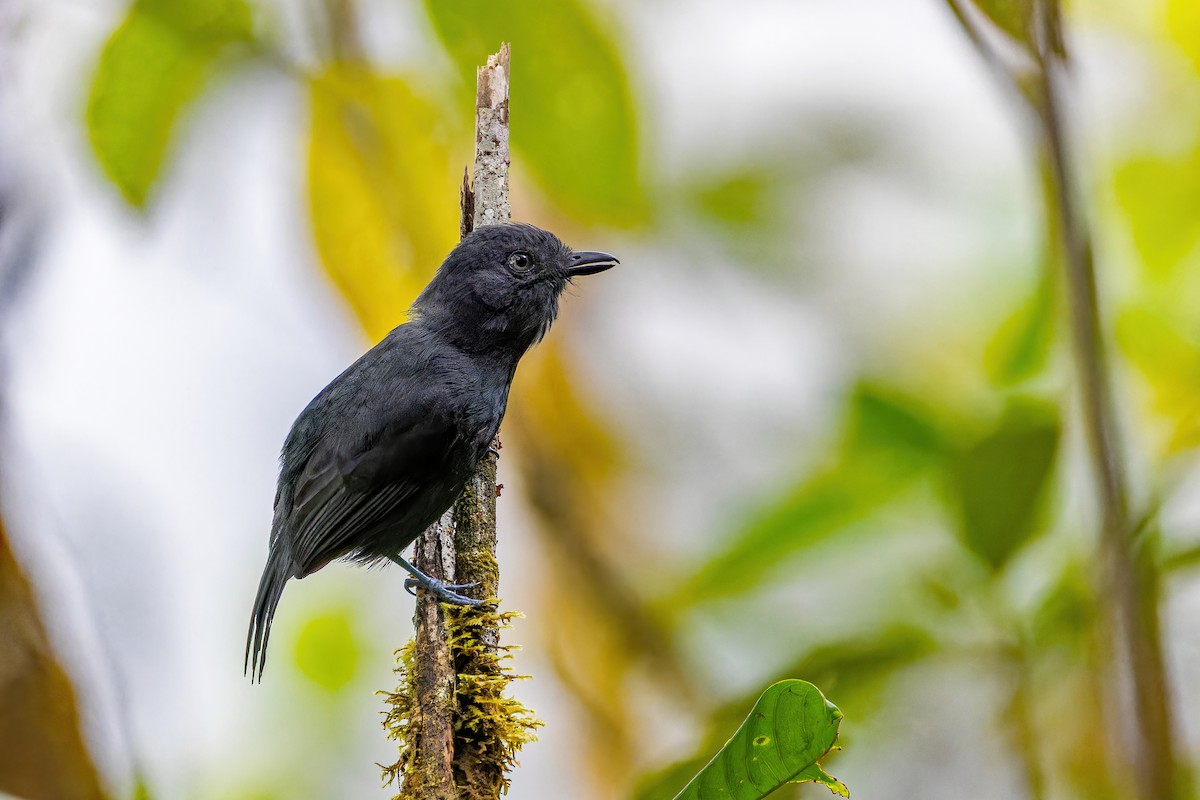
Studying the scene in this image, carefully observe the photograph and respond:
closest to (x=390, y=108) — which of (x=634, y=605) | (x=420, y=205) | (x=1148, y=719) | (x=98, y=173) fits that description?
(x=420, y=205)

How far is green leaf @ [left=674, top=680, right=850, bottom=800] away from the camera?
1.34 metres

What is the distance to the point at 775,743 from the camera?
134cm

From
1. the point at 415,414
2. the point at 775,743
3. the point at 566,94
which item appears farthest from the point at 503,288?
the point at 775,743

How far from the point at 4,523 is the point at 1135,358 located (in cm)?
192

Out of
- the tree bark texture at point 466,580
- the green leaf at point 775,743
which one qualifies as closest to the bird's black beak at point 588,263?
the tree bark texture at point 466,580

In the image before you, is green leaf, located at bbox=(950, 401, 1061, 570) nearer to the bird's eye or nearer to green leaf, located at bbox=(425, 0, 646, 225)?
green leaf, located at bbox=(425, 0, 646, 225)

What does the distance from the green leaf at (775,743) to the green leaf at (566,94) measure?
3.66 ft

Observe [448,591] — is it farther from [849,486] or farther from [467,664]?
[849,486]

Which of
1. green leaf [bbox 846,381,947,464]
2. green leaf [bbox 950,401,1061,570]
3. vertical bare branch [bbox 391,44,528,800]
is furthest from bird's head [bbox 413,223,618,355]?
green leaf [bbox 950,401,1061,570]

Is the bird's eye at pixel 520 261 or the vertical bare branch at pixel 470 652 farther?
the bird's eye at pixel 520 261

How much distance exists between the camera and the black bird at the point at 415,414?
2.87 metres

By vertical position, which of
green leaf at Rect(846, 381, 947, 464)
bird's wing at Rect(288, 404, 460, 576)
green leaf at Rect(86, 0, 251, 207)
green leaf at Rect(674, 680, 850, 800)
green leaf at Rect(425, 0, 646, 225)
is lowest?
green leaf at Rect(674, 680, 850, 800)

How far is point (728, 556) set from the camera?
1.85 m

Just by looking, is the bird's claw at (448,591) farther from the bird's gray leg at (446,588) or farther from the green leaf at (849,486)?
the green leaf at (849,486)
